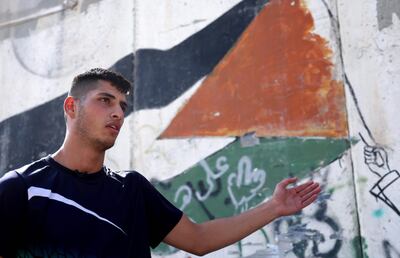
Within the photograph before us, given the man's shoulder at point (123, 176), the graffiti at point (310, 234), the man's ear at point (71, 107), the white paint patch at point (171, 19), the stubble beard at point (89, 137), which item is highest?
the white paint patch at point (171, 19)

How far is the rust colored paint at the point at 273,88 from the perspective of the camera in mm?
→ 4035

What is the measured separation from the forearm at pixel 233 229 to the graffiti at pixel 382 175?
1627 millimetres

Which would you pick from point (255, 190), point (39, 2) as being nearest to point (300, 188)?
point (255, 190)

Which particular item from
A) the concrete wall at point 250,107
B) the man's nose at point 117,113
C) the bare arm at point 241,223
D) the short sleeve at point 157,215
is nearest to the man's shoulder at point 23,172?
the man's nose at point 117,113

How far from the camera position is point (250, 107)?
14.3 feet

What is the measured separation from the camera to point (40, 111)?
→ 18.3 feet

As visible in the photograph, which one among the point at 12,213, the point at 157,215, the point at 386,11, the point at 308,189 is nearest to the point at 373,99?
the point at 386,11

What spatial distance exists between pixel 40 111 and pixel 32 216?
13.1ft

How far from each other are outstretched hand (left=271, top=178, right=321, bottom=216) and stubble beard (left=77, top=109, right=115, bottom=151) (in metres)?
0.87

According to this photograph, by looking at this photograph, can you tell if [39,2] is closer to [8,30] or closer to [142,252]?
[8,30]

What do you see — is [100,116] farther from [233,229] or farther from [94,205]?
[233,229]

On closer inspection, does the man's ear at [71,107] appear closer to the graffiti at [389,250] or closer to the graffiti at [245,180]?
the graffiti at [245,180]

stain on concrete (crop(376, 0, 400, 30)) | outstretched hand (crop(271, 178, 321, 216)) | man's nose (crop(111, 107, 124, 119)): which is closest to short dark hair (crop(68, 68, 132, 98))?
man's nose (crop(111, 107, 124, 119))

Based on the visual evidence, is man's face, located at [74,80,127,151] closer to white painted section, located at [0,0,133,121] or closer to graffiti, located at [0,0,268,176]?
graffiti, located at [0,0,268,176]
